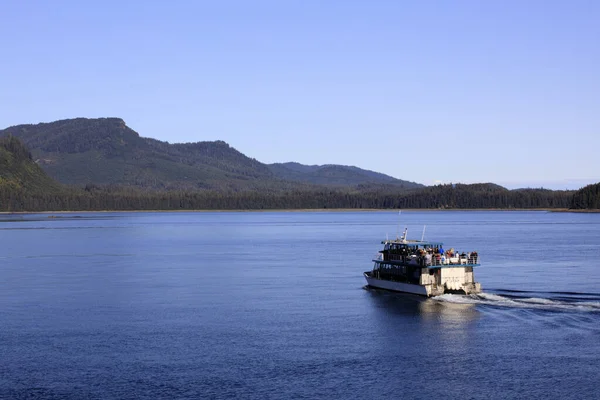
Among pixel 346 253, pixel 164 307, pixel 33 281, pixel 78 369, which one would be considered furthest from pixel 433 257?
pixel 346 253

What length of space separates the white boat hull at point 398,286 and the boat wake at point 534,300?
182 cm

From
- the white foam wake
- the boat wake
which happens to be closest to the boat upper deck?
the white foam wake

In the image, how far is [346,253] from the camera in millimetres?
151625

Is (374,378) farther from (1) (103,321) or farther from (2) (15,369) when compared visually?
(1) (103,321)

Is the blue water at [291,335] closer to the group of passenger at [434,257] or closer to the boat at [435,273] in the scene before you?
the boat at [435,273]

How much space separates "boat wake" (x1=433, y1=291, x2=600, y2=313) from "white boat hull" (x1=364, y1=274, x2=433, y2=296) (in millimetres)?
1822

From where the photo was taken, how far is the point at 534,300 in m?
81.5

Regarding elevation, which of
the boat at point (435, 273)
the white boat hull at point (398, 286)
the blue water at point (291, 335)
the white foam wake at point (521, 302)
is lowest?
the blue water at point (291, 335)

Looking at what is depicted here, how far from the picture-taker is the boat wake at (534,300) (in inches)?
3060

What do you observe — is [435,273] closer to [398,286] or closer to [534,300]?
[398,286]

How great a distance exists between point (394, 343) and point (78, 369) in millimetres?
25440

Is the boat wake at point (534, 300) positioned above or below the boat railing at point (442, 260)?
below

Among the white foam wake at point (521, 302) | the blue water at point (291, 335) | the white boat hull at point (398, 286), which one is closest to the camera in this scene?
the blue water at point (291, 335)

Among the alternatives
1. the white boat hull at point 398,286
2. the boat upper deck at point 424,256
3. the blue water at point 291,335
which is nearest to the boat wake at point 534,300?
the blue water at point 291,335
